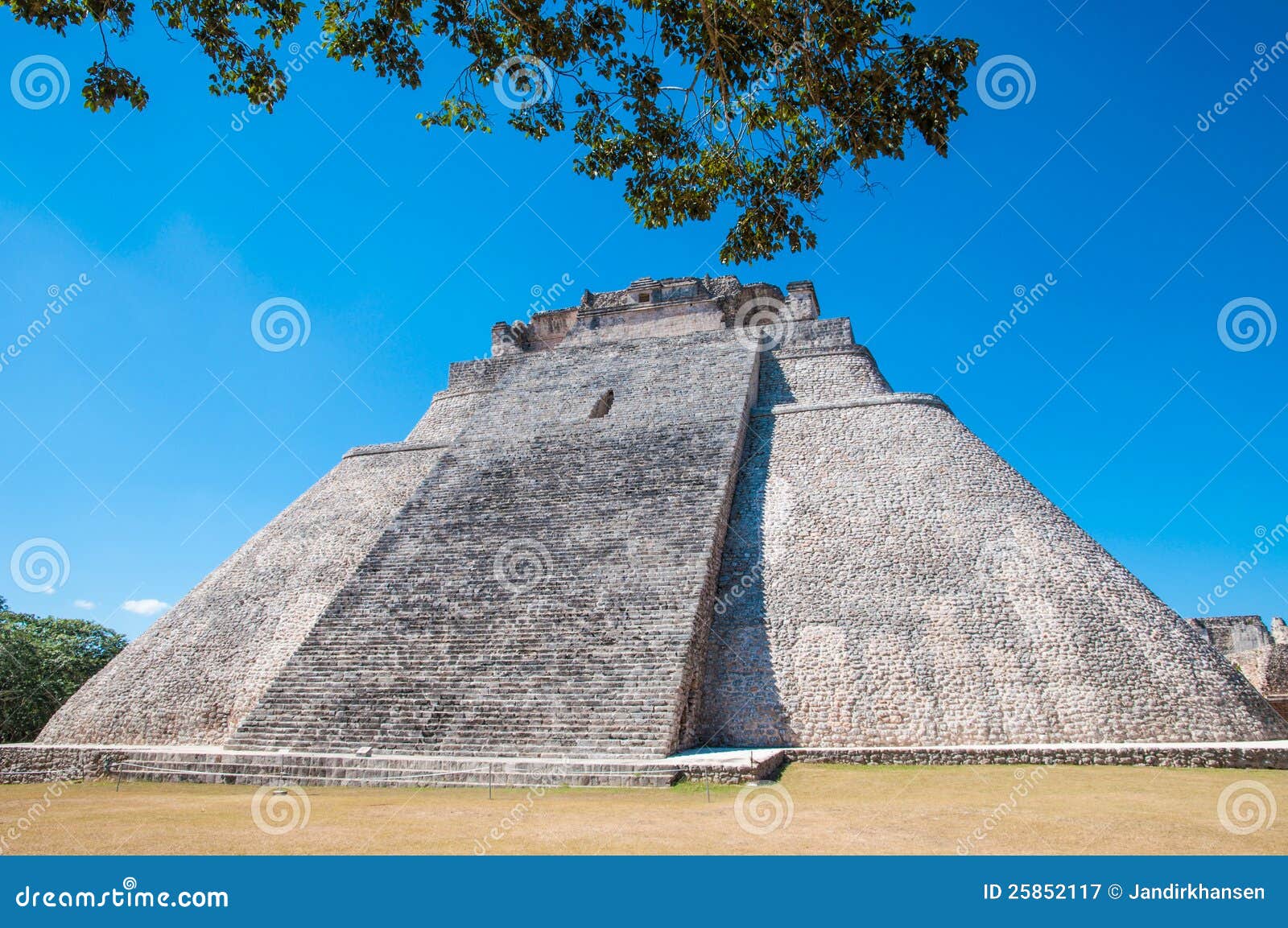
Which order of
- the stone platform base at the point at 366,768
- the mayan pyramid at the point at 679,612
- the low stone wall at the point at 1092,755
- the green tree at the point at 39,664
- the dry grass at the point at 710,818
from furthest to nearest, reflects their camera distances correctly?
1. the green tree at the point at 39,664
2. the mayan pyramid at the point at 679,612
3. the low stone wall at the point at 1092,755
4. the stone platform base at the point at 366,768
5. the dry grass at the point at 710,818

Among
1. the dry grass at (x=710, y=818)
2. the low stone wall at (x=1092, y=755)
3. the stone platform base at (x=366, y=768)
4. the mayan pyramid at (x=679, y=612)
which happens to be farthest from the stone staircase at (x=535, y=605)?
the low stone wall at (x=1092, y=755)

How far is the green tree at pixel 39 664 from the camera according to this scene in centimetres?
1332

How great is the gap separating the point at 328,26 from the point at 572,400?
890cm

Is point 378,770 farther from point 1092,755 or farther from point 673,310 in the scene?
point 673,310

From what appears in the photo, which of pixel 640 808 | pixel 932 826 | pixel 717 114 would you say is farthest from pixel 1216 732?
pixel 717 114

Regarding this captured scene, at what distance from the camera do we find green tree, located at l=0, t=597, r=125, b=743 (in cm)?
1332

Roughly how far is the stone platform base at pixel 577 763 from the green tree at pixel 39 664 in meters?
7.59

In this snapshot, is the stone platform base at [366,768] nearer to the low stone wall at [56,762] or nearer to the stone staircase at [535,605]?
the low stone wall at [56,762]

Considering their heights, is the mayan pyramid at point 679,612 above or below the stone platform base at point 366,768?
above

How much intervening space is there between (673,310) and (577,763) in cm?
1299

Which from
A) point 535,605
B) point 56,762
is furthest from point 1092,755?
point 56,762

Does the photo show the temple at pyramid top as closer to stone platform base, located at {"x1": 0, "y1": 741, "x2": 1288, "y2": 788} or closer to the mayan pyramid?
the mayan pyramid

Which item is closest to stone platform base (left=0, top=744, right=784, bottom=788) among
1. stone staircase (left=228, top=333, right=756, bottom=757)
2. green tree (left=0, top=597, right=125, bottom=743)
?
stone staircase (left=228, top=333, right=756, bottom=757)

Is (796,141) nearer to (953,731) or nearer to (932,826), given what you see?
(932,826)
